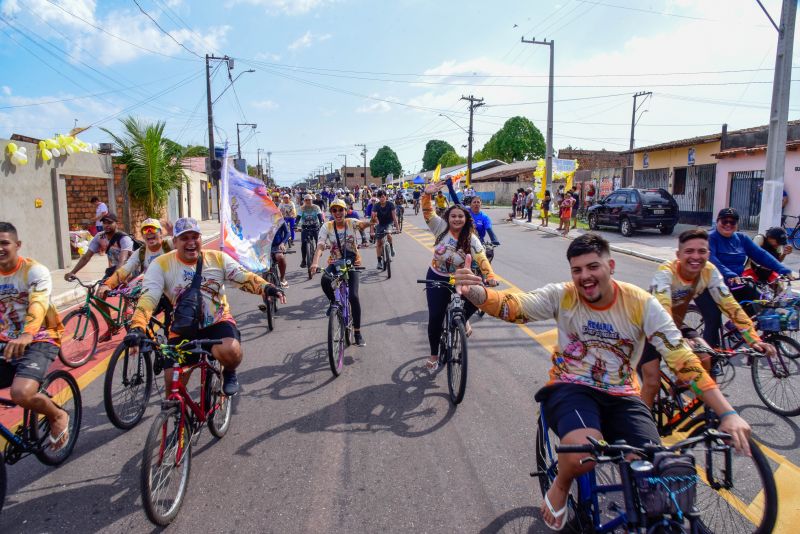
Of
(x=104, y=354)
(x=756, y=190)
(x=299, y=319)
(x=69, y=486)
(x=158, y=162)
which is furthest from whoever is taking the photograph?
(x=756, y=190)

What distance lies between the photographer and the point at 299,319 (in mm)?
8344

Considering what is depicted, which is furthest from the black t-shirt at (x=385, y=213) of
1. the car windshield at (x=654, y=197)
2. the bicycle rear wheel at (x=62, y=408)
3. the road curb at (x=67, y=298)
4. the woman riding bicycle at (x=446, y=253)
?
the car windshield at (x=654, y=197)

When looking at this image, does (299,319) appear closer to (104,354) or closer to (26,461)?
(104,354)

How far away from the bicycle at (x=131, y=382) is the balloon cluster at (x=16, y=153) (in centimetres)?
952

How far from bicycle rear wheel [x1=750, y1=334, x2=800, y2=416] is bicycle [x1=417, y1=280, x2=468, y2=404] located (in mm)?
2451

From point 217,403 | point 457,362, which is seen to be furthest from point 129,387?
point 457,362

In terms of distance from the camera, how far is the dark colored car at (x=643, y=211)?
1955 centimetres

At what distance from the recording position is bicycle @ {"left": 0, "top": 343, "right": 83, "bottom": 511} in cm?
370

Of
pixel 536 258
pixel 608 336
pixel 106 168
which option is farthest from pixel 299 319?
pixel 106 168

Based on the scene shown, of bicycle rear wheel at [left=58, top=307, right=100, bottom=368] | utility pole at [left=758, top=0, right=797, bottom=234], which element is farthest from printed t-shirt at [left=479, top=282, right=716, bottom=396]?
utility pole at [left=758, top=0, right=797, bottom=234]

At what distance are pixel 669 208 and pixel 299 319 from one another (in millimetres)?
16438

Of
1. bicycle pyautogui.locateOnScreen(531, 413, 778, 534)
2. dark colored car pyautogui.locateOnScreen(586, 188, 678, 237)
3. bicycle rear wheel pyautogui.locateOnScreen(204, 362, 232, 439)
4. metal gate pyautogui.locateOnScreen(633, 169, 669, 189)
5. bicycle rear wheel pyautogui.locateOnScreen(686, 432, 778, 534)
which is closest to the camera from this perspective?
bicycle pyautogui.locateOnScreen(531, 413, 778, 534)

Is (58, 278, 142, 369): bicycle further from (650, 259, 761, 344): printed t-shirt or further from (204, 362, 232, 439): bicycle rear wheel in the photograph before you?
(650, 259, 761, 344): printed t-shirt

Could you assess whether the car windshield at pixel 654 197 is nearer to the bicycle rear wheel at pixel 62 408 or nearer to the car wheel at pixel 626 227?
the car wheel at pixel 626 227
